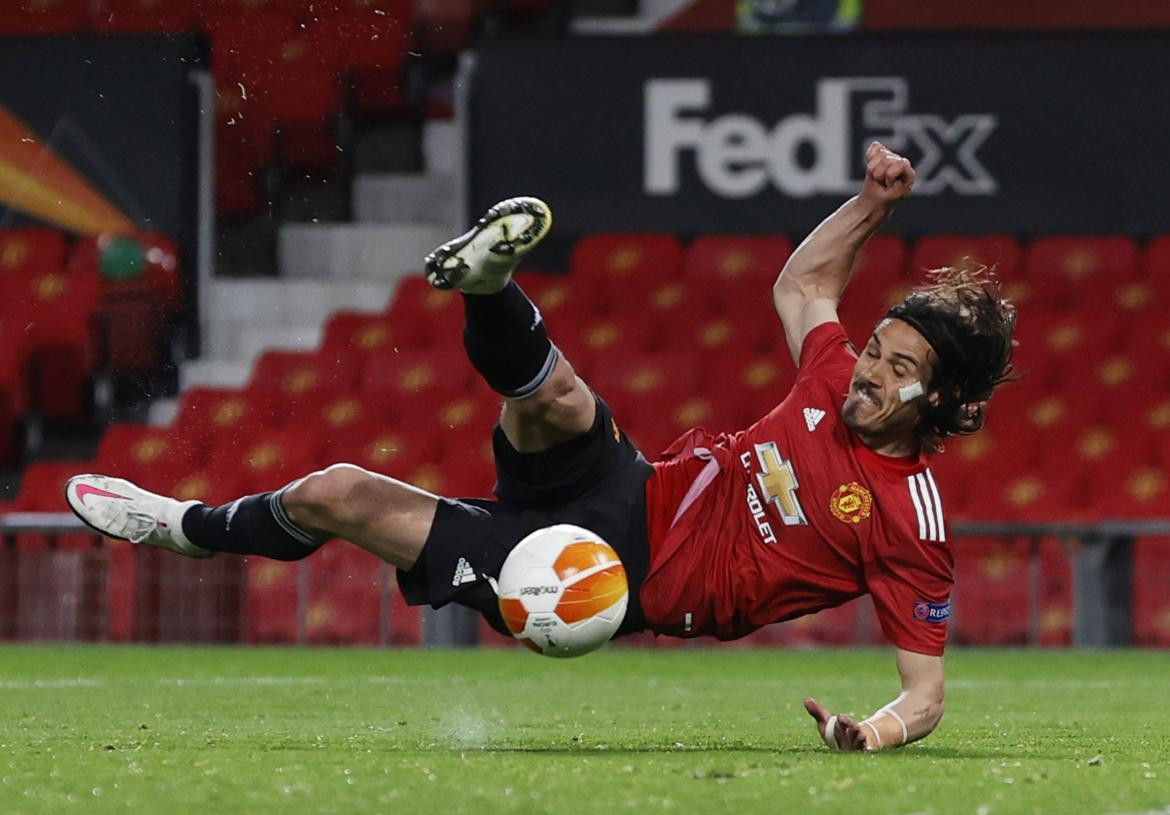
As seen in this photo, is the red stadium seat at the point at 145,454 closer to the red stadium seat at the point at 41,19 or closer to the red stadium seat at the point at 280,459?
the red stadium seat at the point at 280,459

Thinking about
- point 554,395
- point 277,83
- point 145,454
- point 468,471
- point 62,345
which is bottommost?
point 468,471

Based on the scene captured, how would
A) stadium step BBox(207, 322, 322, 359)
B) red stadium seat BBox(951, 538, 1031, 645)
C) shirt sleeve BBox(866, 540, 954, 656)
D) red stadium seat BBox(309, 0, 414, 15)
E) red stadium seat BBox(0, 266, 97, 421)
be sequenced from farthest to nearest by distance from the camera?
1. stadium step BBox(207, 322, 322, 359)
2. red stadium seat BBox(0, 266, 97, 421)
3. red stadium seat BBox(951, 538, 1031, 645)
4. red stadium seat BBox(309, 0, 414, 15)
5. shirt sleeve BBox(866, 540, 954, 656)

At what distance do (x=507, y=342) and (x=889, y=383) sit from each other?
3.29 feet

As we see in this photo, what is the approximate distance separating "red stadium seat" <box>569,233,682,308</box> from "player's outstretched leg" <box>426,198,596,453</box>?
806 cm

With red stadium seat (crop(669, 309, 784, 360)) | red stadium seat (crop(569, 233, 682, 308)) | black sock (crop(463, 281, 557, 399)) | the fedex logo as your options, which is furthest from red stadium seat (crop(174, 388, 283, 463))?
black sock (crop(463, 281, 557, 399))

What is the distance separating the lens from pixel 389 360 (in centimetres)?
1262

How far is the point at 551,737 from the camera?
5.54 meters

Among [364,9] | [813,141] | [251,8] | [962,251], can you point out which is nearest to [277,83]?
[251,8]

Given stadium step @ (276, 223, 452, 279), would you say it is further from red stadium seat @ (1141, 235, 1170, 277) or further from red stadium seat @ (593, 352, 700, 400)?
red stadium seat @ (1141, 235, 1170, 277)

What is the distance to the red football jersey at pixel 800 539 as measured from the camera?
5148 mm

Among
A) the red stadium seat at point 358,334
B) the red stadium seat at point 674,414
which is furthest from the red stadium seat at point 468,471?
the red stadium seat at point 358,334

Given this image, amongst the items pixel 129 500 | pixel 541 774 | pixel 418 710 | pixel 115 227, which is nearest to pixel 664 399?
pixel 115 227

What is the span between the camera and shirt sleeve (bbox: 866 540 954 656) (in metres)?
5.12

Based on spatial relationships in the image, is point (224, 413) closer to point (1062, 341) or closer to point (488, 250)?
point (1062, 341)
